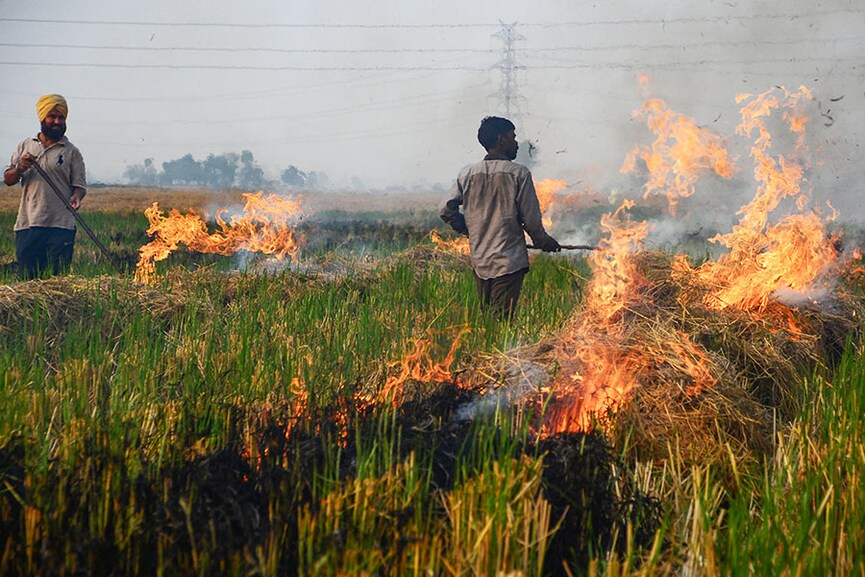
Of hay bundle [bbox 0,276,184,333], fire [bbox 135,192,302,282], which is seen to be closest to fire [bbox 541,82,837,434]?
hay bundle [bbox 0,276,184,333]

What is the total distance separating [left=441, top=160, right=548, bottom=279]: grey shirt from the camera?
20.2 feet

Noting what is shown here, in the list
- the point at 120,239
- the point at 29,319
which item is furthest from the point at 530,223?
the point at 120,239

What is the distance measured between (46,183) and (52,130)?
508 mm

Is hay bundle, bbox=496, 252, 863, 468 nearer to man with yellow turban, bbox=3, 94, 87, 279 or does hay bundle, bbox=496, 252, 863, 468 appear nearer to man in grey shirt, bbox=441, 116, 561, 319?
man in grey shirt, bbox=441, 116, 561, 319

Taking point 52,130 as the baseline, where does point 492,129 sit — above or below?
below

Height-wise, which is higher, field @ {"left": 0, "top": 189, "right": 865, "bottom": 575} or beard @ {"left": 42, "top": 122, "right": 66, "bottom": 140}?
beard @ {"left": 42, "top": 122, "right": 66, "bottom": 140}

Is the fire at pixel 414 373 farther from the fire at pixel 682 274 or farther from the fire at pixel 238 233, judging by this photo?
the fire at pixel 238 233

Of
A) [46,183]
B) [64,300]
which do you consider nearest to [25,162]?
[46,183]

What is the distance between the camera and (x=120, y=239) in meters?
16.6

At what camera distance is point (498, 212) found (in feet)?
20.5

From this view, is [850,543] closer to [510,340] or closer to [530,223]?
[510,340]

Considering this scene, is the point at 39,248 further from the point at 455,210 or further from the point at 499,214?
the point at 499,214

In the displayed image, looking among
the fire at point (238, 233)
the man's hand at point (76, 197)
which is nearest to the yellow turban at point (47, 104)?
the man's hand at point (76, 197)

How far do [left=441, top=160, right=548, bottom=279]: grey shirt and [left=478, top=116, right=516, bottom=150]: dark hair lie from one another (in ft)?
0.52
